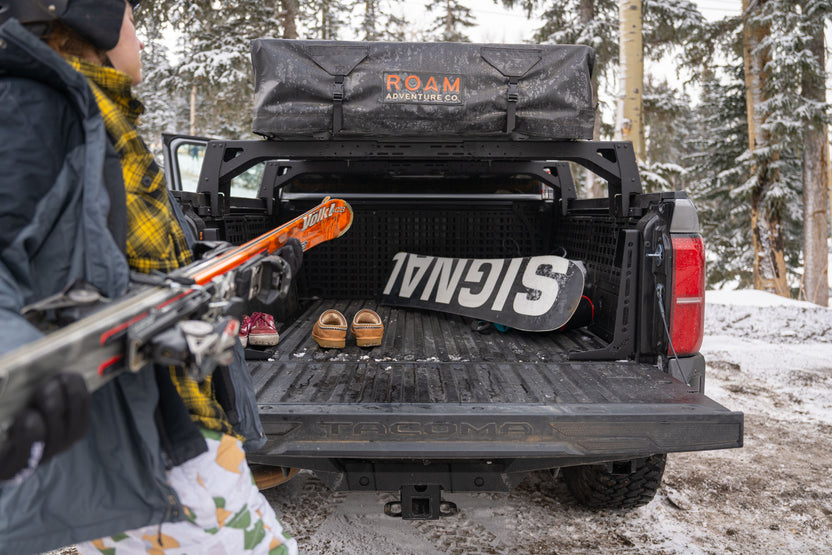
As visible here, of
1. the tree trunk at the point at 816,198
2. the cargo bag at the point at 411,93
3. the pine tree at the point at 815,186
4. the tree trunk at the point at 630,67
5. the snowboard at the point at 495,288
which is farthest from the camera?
the tree trunk at the point at 816,198

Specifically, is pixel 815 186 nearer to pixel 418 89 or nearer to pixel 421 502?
pixel 418 89

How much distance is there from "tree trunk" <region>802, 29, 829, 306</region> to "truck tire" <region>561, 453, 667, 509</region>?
11.6 metres

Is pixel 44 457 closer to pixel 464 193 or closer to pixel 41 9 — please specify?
pixel 41 9

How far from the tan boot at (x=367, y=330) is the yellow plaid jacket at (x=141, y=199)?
1.80m

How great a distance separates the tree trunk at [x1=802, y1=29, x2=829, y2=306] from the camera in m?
11.6

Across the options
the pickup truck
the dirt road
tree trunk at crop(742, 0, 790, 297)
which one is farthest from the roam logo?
tree trunk at crop(742, 0, 790, 297)

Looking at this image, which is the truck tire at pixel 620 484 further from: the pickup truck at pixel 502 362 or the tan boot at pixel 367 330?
the tan boot at pixel 367 330

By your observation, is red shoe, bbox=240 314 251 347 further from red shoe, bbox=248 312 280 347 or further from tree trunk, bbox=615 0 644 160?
tree trunk, bbox=615 0 644 160

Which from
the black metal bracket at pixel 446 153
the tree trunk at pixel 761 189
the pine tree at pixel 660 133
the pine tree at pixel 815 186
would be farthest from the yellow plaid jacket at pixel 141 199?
the tree trunk at pixel 761 189

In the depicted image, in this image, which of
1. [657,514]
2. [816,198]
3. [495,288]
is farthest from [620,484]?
[816,198]

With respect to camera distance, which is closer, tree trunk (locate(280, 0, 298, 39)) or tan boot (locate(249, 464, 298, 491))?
tan boot (locate(249, 464, 298, 491))

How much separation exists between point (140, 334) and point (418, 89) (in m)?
2.08

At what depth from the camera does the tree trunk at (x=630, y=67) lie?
27.6ft

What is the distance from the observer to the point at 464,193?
185 inches
